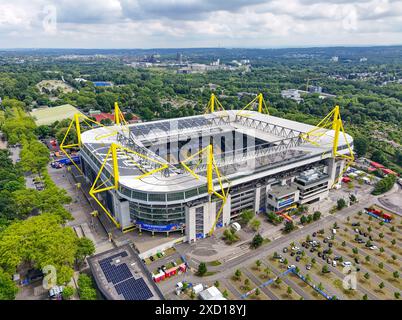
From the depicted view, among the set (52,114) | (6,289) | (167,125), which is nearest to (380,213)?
(167,125)

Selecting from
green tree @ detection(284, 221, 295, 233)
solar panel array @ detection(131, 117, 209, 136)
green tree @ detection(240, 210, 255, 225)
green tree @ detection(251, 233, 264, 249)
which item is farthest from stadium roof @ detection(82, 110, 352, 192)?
green tree @ detection(251, 233, 264, 249)

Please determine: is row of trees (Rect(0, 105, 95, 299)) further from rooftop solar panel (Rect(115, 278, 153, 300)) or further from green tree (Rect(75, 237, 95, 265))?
rooftop solar panel (Rect(115, 278, 153, 300))

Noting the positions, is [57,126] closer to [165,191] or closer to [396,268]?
[165,191]

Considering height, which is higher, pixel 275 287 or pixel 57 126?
pixel 57 126

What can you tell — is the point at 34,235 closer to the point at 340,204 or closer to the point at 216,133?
the point at 216,133

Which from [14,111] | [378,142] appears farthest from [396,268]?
[14,111]

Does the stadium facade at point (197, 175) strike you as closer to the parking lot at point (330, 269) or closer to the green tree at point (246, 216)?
the green tree at point (246, 216)
